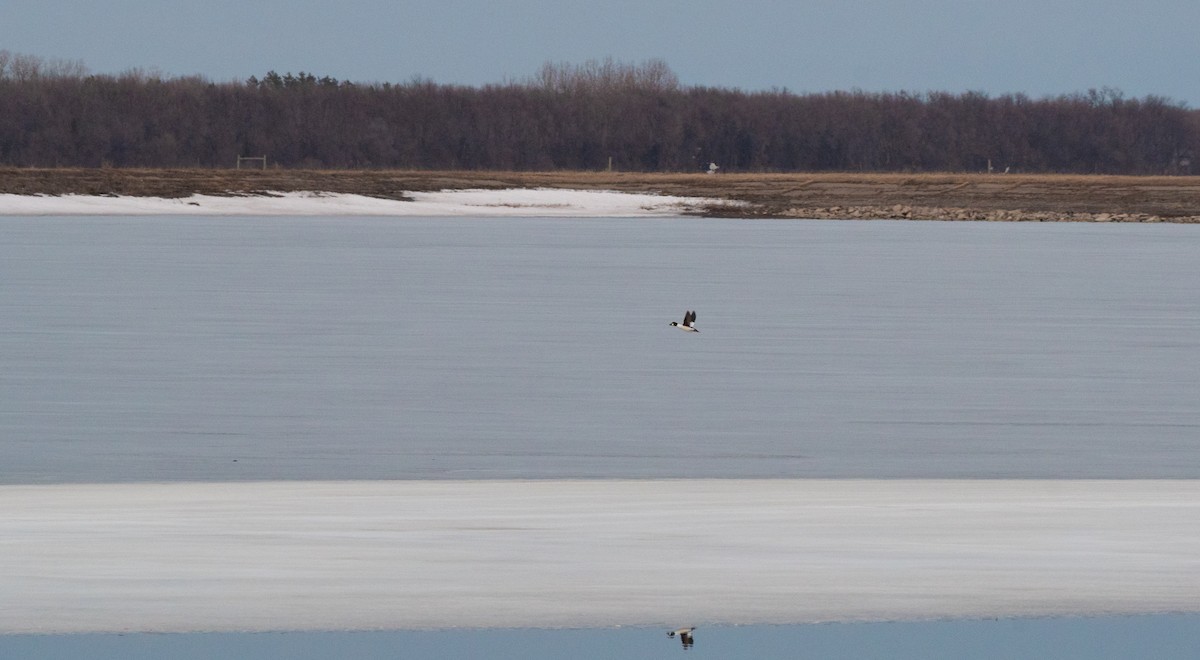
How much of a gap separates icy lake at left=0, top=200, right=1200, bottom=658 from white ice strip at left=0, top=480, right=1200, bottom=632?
19mm

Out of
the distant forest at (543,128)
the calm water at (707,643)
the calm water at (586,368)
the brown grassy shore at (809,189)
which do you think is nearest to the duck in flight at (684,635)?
the calm water at (707,643)

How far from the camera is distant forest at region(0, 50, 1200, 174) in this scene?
8562 centimetres

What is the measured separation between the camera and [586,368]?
1264 cm

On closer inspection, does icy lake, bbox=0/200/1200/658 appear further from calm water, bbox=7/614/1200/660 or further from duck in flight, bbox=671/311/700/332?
duck in flight, bbox=671/311/700/332

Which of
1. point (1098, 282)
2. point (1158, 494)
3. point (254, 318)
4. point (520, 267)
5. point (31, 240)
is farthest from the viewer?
point (31, 240)

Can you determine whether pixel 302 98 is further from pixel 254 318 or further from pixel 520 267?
pixel 254 318

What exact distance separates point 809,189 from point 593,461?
48335 millimetres

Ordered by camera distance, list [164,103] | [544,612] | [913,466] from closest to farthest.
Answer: [544,612], [913,466], [164,103]

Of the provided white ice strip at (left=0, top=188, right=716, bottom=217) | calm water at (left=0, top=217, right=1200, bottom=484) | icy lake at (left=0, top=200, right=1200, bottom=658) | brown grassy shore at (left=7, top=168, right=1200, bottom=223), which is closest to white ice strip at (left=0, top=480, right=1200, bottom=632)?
icy lake at (left=0, top=200, right=1200, bottom=658)

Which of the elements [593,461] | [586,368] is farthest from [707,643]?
[586,368]

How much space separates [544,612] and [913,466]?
3638 mm

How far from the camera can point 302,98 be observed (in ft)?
300

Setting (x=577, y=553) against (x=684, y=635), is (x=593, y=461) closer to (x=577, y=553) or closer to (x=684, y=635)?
(x=577, y=553)

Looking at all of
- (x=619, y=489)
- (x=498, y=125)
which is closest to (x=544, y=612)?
(x=619, y=489)
